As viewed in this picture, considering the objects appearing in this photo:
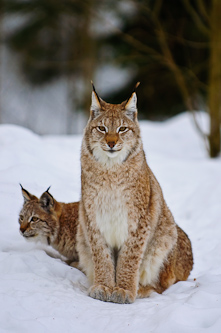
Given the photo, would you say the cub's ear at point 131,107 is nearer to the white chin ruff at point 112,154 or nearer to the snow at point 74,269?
the white chin ruff at point 112,154

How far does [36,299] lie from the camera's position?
3979mm

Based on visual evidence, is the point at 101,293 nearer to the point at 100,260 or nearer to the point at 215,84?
the point at 100,260

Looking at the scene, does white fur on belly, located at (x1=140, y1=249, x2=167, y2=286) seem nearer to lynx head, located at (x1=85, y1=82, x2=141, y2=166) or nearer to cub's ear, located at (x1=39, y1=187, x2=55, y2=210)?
lynx head, located at (x1=85, y1=82, x2=141, y2=166)

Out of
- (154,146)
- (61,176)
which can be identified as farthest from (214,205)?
(154,146)

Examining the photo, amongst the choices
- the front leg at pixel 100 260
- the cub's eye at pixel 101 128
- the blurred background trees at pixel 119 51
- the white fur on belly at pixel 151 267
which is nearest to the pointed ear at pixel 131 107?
the cub's eye at pixel 101 128

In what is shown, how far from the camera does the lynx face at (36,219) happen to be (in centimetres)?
547

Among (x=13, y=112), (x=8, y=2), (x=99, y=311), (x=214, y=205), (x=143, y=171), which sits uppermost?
(x=8, y=2)

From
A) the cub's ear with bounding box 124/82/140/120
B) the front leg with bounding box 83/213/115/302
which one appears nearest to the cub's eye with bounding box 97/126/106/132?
the cub's ear with bounding box 124/82/140/120

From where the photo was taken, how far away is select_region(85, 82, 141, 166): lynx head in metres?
4.60

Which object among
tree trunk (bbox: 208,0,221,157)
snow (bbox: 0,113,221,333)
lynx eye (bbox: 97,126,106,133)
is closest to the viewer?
snow (bbox: 0,113,221,333)

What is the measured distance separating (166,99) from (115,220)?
10576 mm

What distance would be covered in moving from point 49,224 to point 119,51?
8.11m

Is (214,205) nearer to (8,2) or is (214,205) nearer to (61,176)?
(61,176)

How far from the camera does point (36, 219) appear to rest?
18.3 feet
